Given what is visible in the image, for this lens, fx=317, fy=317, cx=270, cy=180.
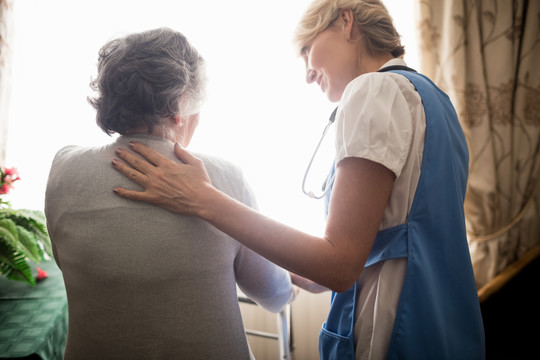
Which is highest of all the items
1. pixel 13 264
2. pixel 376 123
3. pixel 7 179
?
pixel 376 123

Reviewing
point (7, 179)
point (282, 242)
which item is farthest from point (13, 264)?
point (282, 242)

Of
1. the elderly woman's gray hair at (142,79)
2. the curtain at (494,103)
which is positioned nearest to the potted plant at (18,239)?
the elderly woman's gray hair at (142,79)

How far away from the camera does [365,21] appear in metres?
0.77

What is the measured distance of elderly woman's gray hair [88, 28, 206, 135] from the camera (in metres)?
0.67

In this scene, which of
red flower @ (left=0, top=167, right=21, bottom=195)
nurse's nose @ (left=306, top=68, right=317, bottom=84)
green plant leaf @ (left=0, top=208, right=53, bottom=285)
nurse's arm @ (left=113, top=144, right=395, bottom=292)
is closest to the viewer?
nurse's arm @ (left=113, top=144, right=395, bottom=292)

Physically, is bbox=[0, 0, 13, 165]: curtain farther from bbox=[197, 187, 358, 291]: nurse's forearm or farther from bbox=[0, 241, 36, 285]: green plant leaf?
bbox=[197, 187, 358, 291]: nurse's forearm

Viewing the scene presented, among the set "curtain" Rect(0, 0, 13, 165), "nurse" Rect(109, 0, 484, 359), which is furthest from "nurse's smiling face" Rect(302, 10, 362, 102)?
"curtain" Rect(0, 0, 13, 165)

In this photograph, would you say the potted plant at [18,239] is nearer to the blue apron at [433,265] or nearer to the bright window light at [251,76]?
the bright window light at [251,76]

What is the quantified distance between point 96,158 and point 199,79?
29cm

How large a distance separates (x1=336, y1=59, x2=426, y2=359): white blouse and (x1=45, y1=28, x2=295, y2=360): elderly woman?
0.28 m

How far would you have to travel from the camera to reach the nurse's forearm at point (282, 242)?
1.75 feet

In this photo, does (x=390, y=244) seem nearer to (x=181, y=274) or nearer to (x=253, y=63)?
(x=181, y=274)

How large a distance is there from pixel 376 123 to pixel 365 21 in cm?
37

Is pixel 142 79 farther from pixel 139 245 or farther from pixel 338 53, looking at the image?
pixel 338 53
